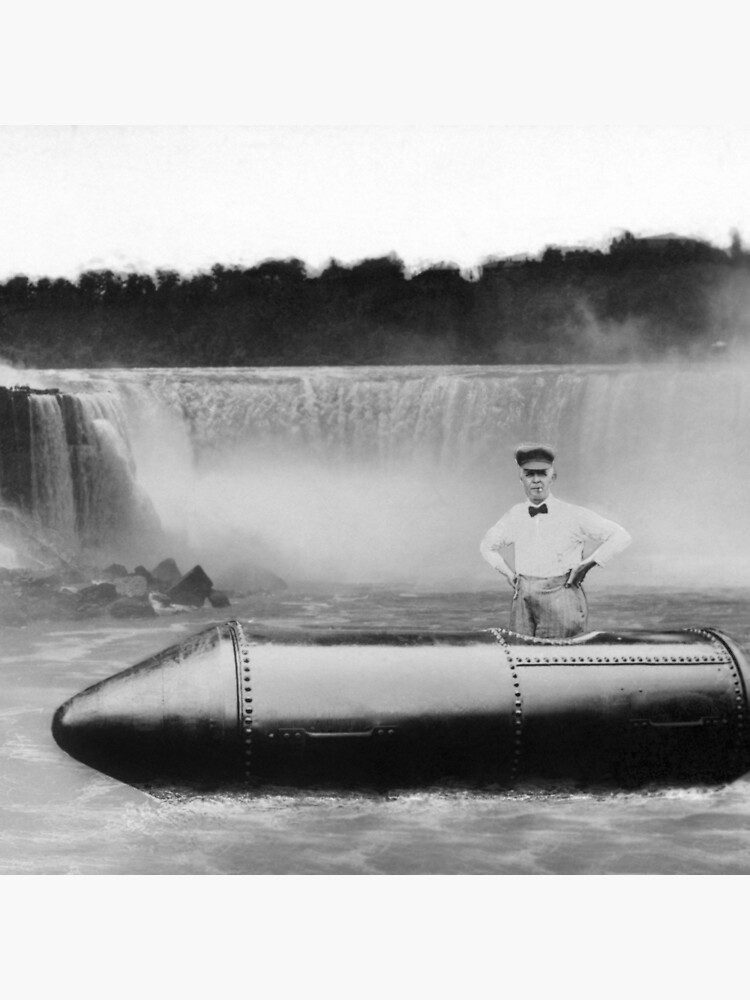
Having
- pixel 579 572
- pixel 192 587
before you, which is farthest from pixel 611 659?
pixel 192 587

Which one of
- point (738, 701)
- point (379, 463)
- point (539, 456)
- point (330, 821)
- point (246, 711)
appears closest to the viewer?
point (246, 711)

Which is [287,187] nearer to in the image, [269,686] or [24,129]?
[24,129]

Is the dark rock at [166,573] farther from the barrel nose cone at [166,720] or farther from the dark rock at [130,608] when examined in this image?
the barrel nose cone at [166,720]

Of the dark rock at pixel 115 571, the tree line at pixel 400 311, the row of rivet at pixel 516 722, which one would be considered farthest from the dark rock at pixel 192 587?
the row of rivet at pixel 516 722

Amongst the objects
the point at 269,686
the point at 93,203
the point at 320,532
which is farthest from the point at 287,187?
the point at 269,686

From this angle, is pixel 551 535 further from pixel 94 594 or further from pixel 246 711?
pixel 94 594

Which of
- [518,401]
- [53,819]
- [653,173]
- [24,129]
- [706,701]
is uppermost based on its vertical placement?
[24,129]

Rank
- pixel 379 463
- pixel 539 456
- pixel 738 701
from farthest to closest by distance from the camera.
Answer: pixel 379 463 < pixel 539 456 < pixel 738 701
